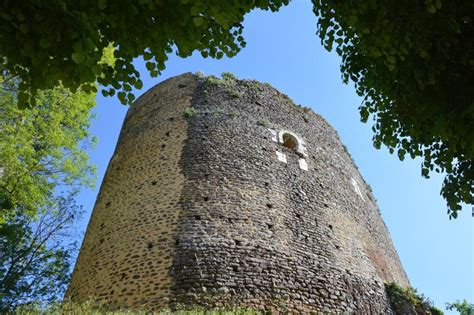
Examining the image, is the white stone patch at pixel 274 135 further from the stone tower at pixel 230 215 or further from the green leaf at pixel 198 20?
the green leaf at pixel 198 20

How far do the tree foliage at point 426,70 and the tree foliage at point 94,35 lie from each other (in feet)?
4.44

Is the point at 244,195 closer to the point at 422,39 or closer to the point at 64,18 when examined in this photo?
the point at 422,39

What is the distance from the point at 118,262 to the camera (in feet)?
29.1

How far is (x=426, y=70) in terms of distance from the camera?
4957 mm

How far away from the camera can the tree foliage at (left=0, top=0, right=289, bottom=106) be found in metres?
3.45

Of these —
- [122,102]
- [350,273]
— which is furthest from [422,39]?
[350,273]

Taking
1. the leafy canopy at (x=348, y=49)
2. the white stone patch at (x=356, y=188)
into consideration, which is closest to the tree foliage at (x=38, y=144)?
the leafy canopy at (x=348, y=49)

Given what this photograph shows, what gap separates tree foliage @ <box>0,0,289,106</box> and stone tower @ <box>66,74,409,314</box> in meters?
4.75

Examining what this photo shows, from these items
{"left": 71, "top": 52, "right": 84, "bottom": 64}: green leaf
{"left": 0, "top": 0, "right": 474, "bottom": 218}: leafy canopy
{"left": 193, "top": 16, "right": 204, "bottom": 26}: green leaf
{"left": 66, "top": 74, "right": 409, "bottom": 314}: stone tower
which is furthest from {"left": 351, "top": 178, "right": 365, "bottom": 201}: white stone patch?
{"left": 71, "top": 52, "right": 84, "bottom": 64}: green leaf

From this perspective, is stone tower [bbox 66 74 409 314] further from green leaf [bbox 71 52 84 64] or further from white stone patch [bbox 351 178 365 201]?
green leaf [bbox 71 52 84 64]

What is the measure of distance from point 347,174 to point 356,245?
3.11 m

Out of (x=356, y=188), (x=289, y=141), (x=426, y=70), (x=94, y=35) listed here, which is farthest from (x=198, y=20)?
(x=356, y=188)

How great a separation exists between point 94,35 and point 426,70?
3578 millimetres

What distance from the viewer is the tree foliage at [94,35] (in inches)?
136
